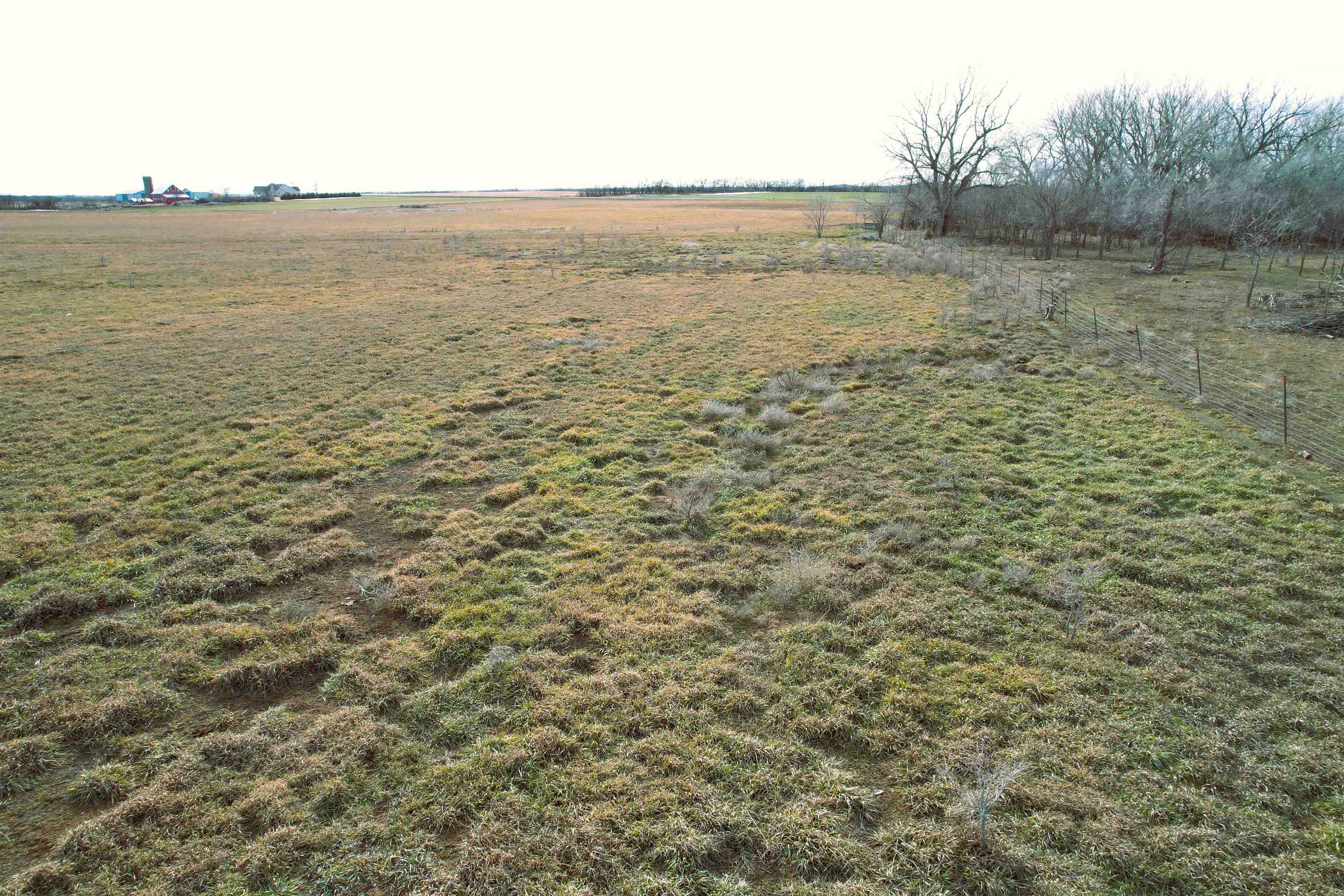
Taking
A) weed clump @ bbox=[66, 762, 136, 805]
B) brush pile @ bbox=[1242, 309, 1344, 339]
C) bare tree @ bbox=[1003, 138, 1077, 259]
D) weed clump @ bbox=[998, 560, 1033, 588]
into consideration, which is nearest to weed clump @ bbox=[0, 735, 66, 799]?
weed clump @ bbox=[66, 762, 136, 805]

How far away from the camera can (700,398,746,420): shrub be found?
12.3 meters

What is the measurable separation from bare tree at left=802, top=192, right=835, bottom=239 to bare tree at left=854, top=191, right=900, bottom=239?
4.08 m

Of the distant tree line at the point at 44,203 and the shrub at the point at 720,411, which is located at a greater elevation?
the distant tree line at the point at 44,203

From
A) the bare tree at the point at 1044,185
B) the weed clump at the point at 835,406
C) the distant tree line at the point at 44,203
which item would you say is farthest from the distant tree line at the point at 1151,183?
the distant tree line at the point at 44,203

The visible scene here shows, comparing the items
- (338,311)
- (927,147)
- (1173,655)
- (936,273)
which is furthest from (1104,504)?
(927,147)

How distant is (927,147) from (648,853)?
62.0 m

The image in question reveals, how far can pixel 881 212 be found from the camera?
5647cm

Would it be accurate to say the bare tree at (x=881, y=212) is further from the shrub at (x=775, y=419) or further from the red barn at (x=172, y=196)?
the red barn at (x=172, y=196)

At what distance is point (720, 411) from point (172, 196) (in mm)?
183132

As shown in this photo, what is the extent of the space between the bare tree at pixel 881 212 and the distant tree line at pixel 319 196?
466 ft

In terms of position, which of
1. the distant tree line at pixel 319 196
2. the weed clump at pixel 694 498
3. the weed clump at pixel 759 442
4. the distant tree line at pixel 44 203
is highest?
the distant tree line at pixel 319 196

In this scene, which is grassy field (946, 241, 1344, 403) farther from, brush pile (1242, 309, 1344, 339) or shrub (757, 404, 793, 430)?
shrub (757, 404, 793, 430)

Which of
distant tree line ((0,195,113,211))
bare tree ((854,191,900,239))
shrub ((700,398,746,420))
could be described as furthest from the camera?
distant tree line ((0,195,113,211))

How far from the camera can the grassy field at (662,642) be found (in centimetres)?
410
